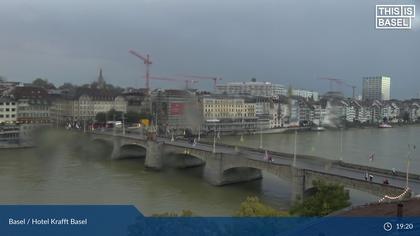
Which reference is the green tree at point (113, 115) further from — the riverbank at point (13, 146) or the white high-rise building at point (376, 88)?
the white high-rise building at point (376, 88)

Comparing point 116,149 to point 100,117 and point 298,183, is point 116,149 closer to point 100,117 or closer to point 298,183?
point 298,183

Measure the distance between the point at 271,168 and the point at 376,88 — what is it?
15360 millimetres

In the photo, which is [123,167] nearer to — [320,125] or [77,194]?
[77,194]

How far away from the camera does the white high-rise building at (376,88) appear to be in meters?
19.9

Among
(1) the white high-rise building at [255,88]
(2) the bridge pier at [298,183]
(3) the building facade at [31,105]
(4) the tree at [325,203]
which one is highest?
(1) the white high-rise building at [255,88]

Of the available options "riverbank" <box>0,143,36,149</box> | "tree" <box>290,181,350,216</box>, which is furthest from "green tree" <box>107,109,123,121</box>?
"tree" <box>290,181,350,216</box>

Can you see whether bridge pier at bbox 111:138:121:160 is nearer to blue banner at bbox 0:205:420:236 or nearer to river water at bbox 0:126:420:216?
river water at bbox 0:126:420:216

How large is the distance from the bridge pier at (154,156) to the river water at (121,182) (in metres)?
0.26

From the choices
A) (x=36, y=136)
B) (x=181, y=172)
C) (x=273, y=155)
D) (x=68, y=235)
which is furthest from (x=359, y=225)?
(x=36, y=136)

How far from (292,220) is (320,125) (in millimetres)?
12970

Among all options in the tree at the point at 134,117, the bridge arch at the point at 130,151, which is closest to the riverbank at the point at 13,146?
the bridge arch at the point at 130,151

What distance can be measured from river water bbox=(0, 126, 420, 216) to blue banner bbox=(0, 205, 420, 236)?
3518 mm

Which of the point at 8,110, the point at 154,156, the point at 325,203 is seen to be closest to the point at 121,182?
the point at 154,156

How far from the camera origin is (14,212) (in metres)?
2.37
